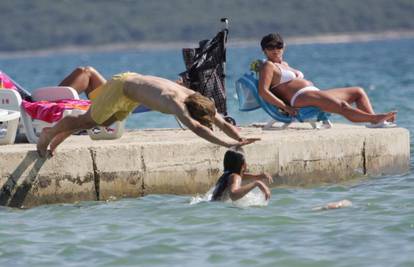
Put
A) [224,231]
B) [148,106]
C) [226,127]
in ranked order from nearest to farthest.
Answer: [224,231] < [226,127] < [148,106]

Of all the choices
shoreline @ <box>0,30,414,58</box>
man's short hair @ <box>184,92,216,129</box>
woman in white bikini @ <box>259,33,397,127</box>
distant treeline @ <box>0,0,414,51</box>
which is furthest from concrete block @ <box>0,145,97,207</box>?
shoreline @ <box>0,30,414,58</box>

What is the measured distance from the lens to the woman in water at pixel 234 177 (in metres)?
11.2

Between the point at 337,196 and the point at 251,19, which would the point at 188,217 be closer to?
the point at 337,196

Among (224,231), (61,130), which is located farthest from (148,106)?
(224,231)

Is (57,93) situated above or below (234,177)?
above

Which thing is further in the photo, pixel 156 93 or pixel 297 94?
pixel 297 94

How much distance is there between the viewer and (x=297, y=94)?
1363 centimetres

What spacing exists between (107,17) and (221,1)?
12.8 m

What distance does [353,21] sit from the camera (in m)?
153

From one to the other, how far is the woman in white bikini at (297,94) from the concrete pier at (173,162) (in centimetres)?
23

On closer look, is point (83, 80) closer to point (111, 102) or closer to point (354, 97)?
point (354, 97)

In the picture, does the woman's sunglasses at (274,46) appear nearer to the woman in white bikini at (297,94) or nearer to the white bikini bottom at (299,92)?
the woman in white bikini at (297,94)

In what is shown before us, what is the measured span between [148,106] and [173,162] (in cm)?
106

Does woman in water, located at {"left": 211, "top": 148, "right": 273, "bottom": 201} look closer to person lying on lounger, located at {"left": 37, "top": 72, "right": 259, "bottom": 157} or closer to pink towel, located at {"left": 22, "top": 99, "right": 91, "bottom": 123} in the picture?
person lying on lounger, located at {"left": 37, "top": 72, "right": 259, "bottom": 157}
